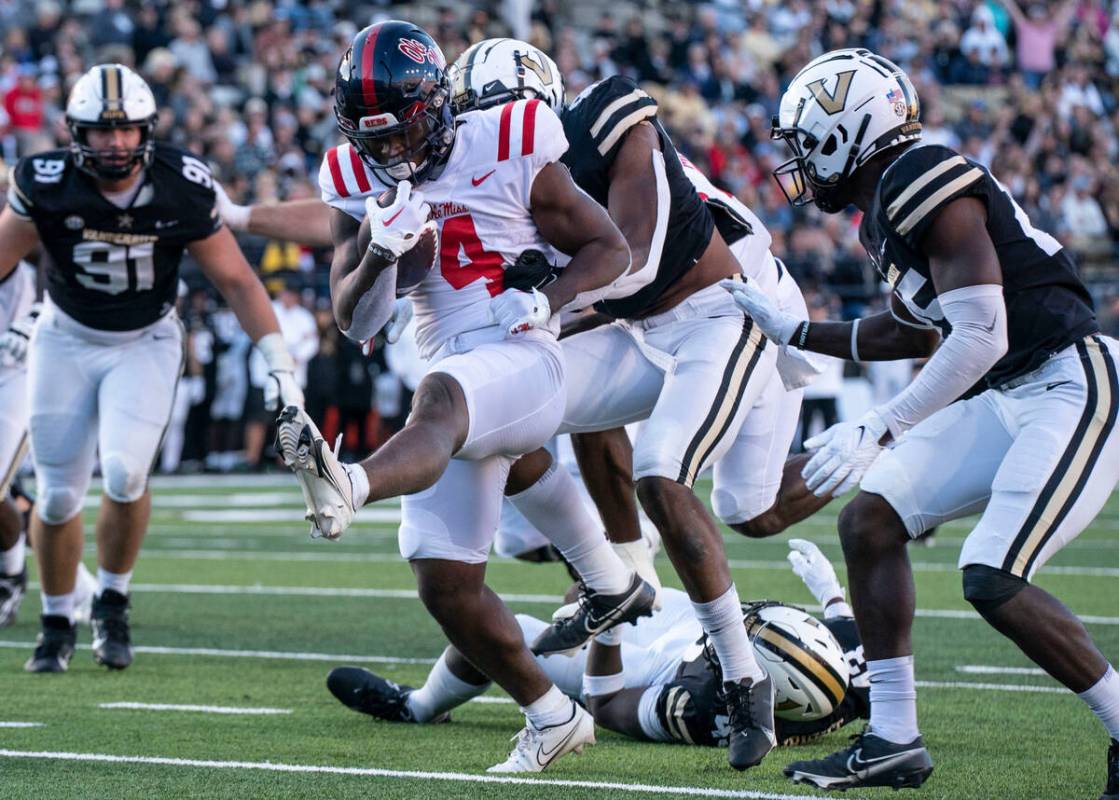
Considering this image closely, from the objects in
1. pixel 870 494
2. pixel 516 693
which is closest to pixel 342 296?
pixel 516 693

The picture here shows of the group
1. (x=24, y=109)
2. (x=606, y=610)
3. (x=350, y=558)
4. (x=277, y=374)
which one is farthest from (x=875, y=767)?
(x=24, y=109)

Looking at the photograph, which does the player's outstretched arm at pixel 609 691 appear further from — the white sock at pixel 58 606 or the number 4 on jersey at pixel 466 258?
the white sock at pixel 58 606

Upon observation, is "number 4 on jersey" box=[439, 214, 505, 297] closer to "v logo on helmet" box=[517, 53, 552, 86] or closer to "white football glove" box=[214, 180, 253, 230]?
"v logo on helmet" box=[517, 53, 552, 86]

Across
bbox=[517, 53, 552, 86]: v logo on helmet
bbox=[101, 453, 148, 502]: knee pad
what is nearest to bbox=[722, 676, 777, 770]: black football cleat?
bbox=[517, 53, 552, 86]: v logo on helmet

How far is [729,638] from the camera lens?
4.42 metres

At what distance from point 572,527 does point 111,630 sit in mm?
2194

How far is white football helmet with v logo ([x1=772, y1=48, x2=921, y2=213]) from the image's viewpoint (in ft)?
13.6

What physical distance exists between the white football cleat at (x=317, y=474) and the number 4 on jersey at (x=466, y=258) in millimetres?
871

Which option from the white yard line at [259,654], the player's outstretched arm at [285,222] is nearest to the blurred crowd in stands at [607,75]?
the player's outstretched arm at [285,222]

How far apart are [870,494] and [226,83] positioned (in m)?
13.4

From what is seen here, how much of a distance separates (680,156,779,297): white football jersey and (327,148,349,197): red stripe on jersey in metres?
1.30

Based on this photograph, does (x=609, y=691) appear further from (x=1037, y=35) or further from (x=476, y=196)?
(x=1037, y=35)

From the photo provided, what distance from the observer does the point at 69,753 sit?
4441 millimetres

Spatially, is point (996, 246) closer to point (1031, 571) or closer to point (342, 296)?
point (1031, 571)
